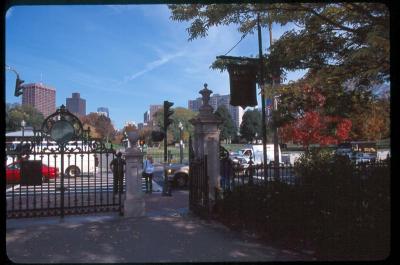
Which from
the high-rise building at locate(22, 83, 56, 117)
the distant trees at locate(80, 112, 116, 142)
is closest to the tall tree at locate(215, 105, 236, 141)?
the high-rise building at locate(22, 83, 56, 117)

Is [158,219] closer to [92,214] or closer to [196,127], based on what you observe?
[92,214]

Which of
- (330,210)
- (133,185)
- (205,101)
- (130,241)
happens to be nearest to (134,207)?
(133,185)

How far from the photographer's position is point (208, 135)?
874 centimetres

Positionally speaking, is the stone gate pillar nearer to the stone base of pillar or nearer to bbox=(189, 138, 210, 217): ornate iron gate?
bbox=(189, 138, 210, 217): ornate iron gate

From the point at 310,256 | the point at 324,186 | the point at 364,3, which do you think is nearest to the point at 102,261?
the point at 310,256

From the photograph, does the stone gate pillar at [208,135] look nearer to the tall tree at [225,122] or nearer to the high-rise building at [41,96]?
the tall tree at [225,122]

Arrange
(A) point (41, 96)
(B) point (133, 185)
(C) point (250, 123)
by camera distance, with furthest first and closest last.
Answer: (C) point (250, 123)
(B) point (133, 185)
(A) point (41, 96)

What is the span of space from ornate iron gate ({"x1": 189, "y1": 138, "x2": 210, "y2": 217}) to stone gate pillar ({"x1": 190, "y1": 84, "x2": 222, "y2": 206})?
0.17 metres

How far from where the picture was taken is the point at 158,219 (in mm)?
7719

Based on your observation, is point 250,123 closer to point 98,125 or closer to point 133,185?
point 133,185

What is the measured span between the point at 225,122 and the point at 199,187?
1975mm

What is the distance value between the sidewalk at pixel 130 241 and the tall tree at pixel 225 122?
8.52 ft

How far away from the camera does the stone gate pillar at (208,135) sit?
845 cm
